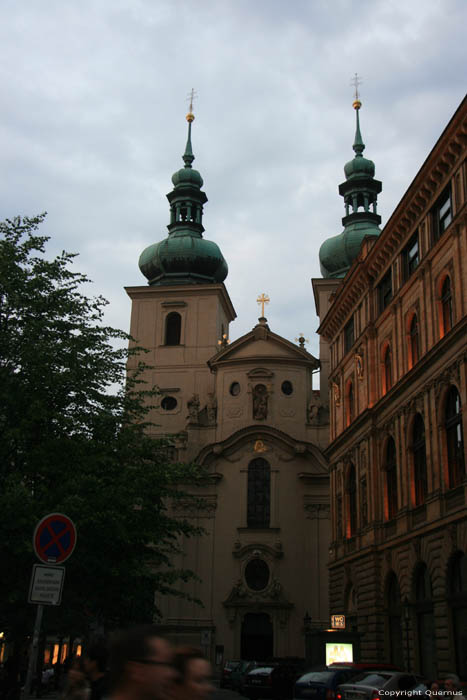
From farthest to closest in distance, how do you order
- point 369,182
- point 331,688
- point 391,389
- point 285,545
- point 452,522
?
point 369,182
point 285,545
point 391,389
point 452,522
point 331,688

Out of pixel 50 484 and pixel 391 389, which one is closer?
pixel 50 484

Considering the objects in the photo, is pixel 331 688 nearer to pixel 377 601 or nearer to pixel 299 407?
pixel 377 601

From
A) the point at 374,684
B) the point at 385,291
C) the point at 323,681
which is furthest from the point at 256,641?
the point at 374,684

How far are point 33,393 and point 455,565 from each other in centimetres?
1270

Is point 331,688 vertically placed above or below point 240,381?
below

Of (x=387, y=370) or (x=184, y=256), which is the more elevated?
(x=184, y=256)

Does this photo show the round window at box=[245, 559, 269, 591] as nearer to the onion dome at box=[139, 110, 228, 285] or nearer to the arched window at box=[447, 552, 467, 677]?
the onion dome at box=[139, 110, 228, 285]

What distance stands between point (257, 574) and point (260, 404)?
10128 mm

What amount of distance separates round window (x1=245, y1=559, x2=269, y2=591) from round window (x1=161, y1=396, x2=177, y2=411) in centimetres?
1225

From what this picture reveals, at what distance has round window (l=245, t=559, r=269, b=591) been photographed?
151 ft

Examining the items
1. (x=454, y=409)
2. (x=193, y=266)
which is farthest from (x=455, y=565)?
(x=193, y=266)

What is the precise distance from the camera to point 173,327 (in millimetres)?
56688

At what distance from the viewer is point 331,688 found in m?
17.2

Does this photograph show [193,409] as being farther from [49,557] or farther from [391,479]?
[49,557]
